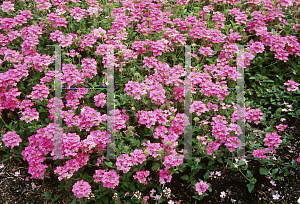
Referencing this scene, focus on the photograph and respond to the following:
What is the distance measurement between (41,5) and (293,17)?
5422 millimetres

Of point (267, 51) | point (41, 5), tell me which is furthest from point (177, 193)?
point (41, 5)

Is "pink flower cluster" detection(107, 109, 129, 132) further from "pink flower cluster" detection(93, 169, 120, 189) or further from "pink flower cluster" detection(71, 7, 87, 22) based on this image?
"pink flower cluster" detection(71, 7, 87, 22)

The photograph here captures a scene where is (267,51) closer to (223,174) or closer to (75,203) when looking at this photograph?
(223,174)

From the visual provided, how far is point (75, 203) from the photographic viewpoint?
365cm

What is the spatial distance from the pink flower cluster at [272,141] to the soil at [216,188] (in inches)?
13.6

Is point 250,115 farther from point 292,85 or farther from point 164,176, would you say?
point 164,176

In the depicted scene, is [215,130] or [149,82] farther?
[149,82]

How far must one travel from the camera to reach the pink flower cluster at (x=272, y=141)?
381 cm

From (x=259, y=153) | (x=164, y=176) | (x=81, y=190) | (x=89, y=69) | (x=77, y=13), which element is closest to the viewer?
(x=81, y=190)

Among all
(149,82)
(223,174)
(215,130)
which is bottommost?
(223,174)

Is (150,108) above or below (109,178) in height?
above

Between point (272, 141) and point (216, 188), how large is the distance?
111 cm

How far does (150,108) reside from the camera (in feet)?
13.5

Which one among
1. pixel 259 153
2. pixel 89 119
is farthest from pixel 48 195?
pixel 259 153
